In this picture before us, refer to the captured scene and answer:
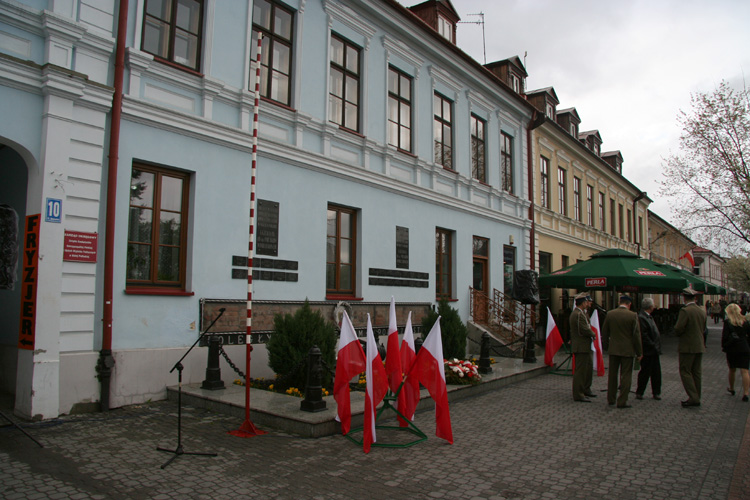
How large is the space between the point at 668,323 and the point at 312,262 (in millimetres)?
25383

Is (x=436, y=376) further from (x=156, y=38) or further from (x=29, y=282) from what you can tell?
(x=156, y=38)

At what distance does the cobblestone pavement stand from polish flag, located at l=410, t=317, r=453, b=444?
0.23 metres

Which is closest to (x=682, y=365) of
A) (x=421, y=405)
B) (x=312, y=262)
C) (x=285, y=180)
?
(x=421, y=405)

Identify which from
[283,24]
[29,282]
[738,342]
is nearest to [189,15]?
[283,24]

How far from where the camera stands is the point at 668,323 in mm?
29125

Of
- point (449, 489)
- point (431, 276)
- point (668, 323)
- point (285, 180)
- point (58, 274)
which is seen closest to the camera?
point (449, 489)

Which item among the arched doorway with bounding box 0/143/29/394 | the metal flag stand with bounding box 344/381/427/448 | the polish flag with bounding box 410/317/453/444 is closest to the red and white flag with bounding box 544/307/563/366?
the metal flag stand with bounding box 344/381/427/448

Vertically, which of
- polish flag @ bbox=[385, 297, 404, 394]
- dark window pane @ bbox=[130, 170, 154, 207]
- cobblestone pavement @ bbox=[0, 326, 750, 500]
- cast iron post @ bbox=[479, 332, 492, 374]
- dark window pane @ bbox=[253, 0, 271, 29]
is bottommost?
cobblestone pavement @ bbox=[0, 326, 750, 500]

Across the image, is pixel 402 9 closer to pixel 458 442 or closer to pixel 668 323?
pixel 458 442

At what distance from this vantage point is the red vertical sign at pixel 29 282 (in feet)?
22.4

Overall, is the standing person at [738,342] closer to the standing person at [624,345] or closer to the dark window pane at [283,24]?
the standing person at [624,345]

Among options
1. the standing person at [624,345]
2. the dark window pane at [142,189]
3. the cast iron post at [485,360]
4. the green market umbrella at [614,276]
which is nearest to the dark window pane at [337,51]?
the dark window pane at [142,189]

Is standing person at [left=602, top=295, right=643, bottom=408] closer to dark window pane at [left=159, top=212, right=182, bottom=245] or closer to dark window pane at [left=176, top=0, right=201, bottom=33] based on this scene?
dark window pane at [left=159, top=212, right=182, bottom=245]

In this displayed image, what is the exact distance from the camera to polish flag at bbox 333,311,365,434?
6.13 m
